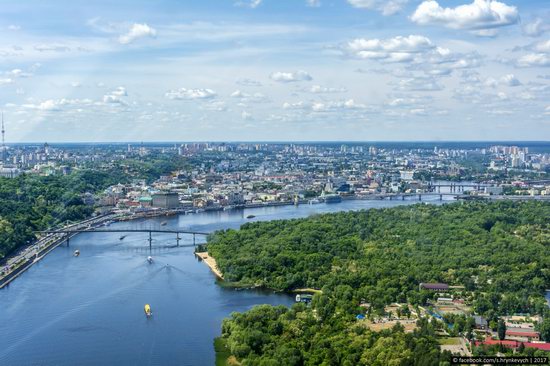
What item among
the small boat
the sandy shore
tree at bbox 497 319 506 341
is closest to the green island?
tree at bbox 497 319 506 341

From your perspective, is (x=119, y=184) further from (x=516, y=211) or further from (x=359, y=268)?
(x=359, y=268)

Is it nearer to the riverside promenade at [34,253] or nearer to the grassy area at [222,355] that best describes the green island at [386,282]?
the grassy area at [222,355]

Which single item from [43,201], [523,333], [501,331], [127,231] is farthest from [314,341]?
[43,201]

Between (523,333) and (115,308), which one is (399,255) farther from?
(115,308)

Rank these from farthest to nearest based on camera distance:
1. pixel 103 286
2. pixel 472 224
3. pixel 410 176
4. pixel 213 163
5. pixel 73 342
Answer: pixel 213 163 < pixel 410 176 < pixel 472 224 < pixel 103 286 < pixel 73 342

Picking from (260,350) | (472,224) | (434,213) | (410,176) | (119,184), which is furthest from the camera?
(410,176)

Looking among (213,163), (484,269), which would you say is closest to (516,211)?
(484,269)

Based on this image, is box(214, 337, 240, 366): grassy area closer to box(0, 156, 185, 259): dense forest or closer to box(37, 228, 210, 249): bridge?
box(0, 156, 185, 259): dense forest
